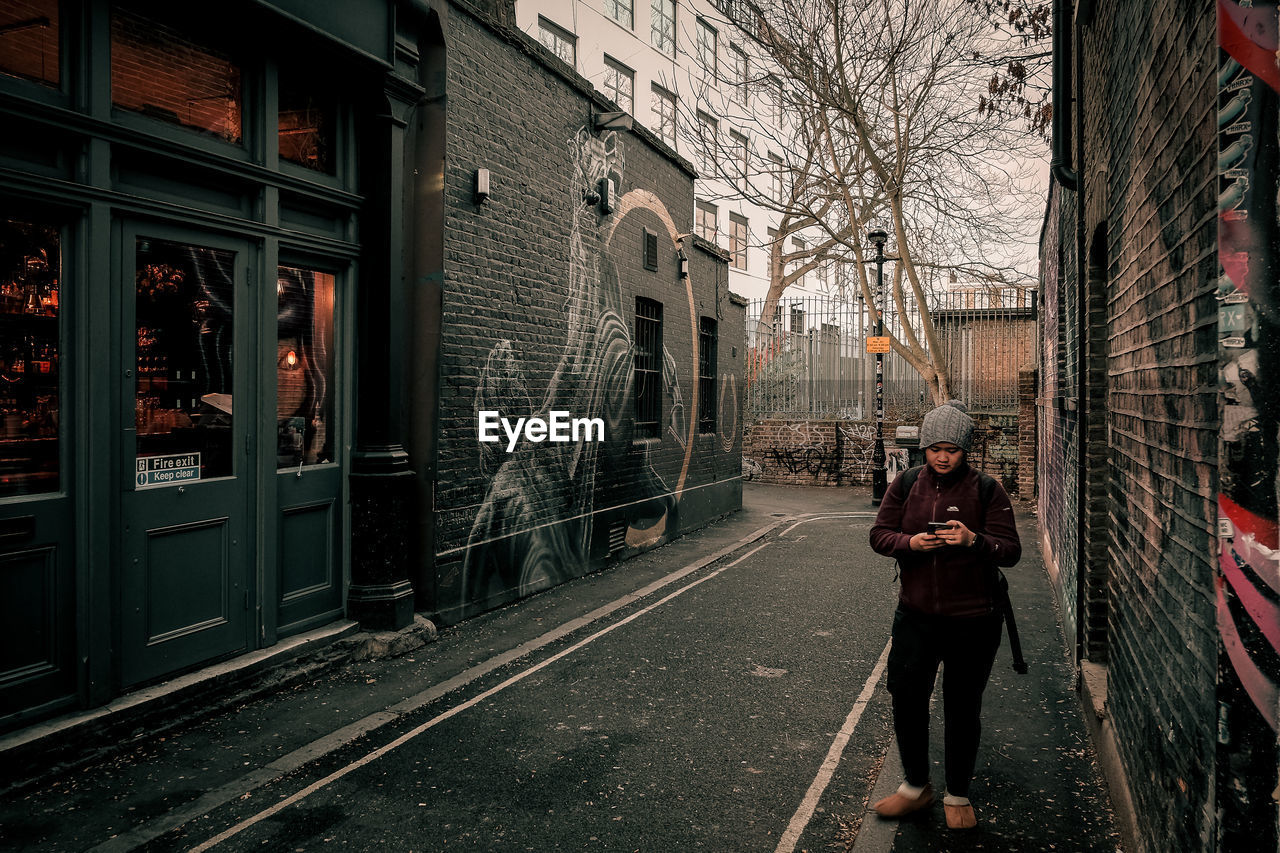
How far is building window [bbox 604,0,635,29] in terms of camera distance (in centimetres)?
2582

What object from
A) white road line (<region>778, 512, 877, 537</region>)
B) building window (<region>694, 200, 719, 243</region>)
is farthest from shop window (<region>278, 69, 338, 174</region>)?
building window (<region>694, 200, 719, 243</region>)

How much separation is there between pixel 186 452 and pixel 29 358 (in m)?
1.06

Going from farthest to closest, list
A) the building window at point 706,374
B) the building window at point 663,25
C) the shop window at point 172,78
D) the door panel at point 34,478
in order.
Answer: the building window at point 663,25 → the building window at point 706,374 → the shop window at point 172,78 → the door panel at point 34,478

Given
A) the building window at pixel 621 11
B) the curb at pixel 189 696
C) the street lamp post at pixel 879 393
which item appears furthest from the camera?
the building window at pixel 621 11

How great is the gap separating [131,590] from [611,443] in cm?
609

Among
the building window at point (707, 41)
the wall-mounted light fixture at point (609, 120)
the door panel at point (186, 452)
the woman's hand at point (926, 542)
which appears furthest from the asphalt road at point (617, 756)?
the building window at point (707, 41)

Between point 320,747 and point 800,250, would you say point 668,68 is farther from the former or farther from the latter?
point 320,747

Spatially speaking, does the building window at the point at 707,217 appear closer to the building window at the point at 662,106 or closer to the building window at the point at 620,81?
the building window at the point at 662,106

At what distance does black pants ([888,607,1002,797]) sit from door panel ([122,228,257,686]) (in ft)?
13.6

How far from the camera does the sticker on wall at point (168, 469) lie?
512 centimetres

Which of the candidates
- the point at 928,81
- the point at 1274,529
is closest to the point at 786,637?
the point at 1274,529

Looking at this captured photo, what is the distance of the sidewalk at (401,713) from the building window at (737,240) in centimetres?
2592

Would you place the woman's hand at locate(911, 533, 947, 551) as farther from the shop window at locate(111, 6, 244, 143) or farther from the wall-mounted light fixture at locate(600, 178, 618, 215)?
the wall-mounted light fixture at locate(600, 178, 618, 215)

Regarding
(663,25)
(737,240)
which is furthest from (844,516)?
(663,25)
